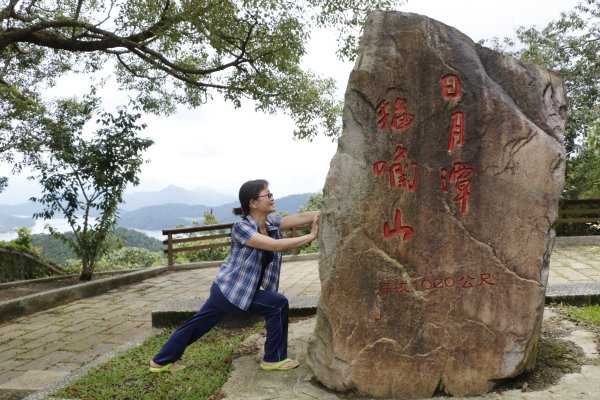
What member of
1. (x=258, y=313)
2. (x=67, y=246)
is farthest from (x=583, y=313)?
(x=67, y=246)

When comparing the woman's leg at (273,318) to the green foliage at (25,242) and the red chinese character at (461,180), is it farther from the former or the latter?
the green foliage at (25,242)

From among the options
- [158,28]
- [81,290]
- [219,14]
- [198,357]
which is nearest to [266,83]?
[219,14]

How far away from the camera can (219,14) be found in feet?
29.1

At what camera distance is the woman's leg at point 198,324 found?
3883 millimetres

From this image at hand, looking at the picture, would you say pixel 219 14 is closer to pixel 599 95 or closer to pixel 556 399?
pixel 556 399

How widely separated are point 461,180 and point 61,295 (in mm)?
7196

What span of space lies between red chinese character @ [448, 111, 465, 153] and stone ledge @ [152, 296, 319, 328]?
112 inches

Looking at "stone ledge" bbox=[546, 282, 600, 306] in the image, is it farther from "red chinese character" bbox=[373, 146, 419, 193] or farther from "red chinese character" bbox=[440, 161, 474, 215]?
"red chinese character" bbox=[373, 146, 419, 193]

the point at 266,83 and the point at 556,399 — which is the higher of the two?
the point at 266,83

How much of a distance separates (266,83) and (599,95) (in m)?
9.27

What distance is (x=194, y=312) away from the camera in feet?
19.0

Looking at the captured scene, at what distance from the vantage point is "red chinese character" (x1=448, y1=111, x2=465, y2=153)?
11.3ft

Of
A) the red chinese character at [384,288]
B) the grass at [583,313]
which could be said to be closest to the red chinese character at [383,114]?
the red chinese character at [384,288]

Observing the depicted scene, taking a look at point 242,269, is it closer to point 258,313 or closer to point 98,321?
point 258,313
